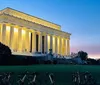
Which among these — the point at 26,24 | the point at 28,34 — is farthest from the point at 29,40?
the point at 26,24

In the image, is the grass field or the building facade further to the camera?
the building facade

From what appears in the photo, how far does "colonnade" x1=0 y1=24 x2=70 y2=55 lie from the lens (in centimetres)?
9688

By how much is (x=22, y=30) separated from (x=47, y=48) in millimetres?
23425

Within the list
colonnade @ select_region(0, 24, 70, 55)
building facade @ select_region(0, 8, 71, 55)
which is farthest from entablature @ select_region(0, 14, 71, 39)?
colonnade @ select_region(0, 24, 70, 55)

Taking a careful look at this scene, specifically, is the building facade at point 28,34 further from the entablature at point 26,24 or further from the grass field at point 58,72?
the grass field at point 58,72

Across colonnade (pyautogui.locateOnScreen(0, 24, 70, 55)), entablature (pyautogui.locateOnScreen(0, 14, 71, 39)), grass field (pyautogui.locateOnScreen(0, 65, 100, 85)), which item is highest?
entablature (pyautogui.locateOnScreen(0, 14, 71, 39))

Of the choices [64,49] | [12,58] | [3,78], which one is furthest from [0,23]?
[3,78]

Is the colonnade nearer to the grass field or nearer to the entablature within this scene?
the entablature

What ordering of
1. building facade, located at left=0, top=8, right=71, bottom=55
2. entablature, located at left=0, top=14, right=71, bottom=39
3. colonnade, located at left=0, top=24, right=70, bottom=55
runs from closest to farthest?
entablature, located at left=0, top=14, right=71, bottom=39, building facade, located at left=0, top=8, right=71, bottom=55, colonnade, located at left=0, top=24, right=70, bottom=55

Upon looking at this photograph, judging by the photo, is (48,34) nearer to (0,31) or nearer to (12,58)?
(0,31)

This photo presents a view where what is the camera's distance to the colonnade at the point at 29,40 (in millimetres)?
96875

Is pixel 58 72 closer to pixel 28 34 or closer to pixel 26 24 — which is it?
pixel 26 24

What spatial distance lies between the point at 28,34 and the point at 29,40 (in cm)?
343

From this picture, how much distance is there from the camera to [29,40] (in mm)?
110312
